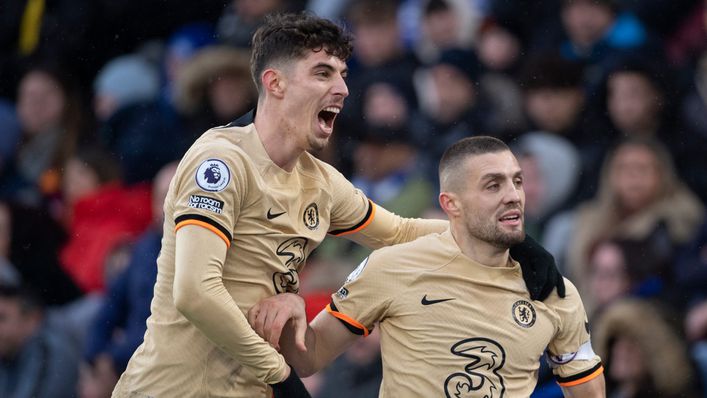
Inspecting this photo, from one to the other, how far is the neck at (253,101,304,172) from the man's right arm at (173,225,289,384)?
17.8 inches

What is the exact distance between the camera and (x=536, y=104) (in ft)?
27.1

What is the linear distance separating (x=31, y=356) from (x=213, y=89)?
2.20m

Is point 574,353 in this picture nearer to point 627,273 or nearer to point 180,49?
point 627,273

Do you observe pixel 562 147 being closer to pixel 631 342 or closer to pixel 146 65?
pixel 631 342

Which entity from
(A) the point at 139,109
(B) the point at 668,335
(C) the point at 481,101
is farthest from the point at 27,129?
(B) the point at 668,335

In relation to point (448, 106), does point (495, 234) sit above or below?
below

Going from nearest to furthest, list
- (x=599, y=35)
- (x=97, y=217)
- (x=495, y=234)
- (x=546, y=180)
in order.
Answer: (x=495, y=234) → (x=546, y=180) → (x=599, y=35) → (x=97, y=217)

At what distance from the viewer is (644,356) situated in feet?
23.2

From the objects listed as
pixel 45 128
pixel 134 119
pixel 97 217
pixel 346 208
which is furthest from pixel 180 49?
pixel 346 208

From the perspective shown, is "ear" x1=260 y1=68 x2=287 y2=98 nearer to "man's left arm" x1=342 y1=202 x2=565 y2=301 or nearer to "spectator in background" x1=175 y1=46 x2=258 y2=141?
"man's left arm" x1=342 y1=202 x2=565 y2=301

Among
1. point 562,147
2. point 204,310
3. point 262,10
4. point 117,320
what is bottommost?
point 117,320

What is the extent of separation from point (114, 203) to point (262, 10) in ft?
5.67

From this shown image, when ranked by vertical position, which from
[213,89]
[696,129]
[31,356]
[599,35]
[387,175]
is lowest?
[31,356]

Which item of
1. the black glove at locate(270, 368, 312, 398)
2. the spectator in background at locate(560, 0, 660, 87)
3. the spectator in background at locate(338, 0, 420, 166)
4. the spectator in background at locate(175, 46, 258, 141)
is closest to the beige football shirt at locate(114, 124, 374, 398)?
the black glove at locate(270, 368, 312, 398)
